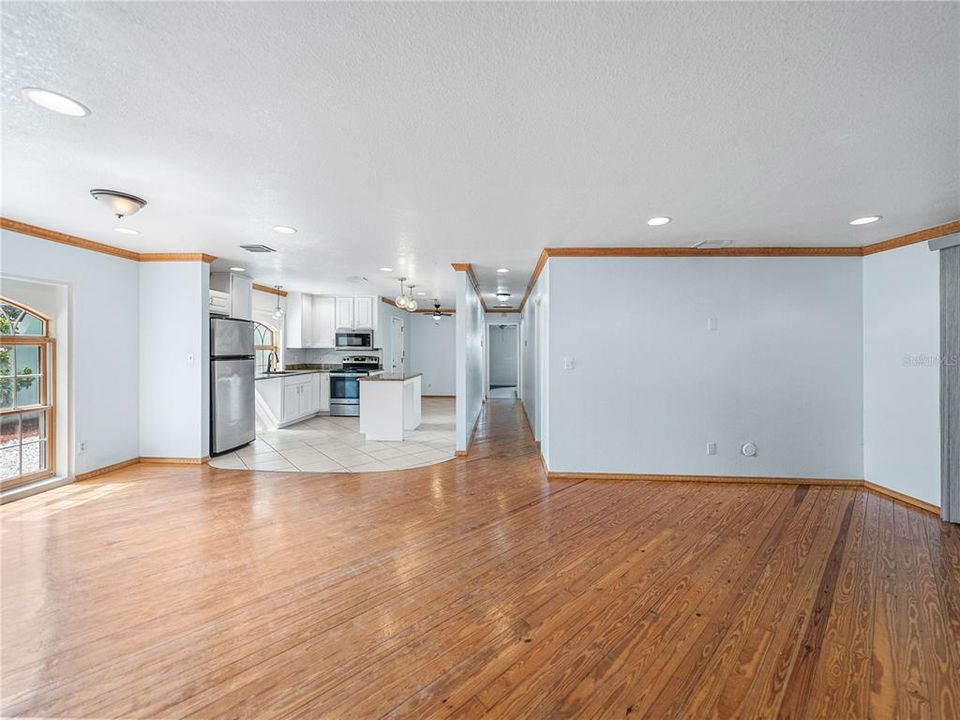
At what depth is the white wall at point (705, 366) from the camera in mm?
4316

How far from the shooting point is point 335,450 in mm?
5781

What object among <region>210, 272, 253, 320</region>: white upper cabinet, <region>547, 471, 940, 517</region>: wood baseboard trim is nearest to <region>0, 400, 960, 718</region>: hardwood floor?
<region>547, 471, 940, 517</region>: wood baseboard trim

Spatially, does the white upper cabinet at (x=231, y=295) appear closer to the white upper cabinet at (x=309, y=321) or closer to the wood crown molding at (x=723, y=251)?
the white upper cabinet at (x=309, y=321)

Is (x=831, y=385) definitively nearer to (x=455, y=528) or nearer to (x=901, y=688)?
(x=901, y=688)

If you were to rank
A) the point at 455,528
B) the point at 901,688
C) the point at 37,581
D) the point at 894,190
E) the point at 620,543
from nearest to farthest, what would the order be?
1. the point at 901,688
2. the point at 37,581
3. the point at 894,190
4. the point at 620,543
5. the point at 455,528

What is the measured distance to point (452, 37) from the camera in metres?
1.44

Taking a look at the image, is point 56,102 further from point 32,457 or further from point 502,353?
point 502,353

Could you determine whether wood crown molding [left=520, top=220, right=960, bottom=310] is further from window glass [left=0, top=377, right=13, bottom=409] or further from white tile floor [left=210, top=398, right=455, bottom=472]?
window glass [left=0, top=377, right=13, bottom=409]

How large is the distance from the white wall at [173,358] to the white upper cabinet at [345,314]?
3.55 metres

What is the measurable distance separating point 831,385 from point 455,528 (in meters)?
4.10

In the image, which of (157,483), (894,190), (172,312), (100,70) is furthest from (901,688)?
(172,312)

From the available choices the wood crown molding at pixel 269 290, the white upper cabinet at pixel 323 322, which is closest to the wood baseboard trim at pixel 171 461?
the wood crown molding at pixel 269 290

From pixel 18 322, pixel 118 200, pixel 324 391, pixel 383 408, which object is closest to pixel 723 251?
pixel 383 408

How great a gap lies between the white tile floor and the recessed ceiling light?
379 cm
